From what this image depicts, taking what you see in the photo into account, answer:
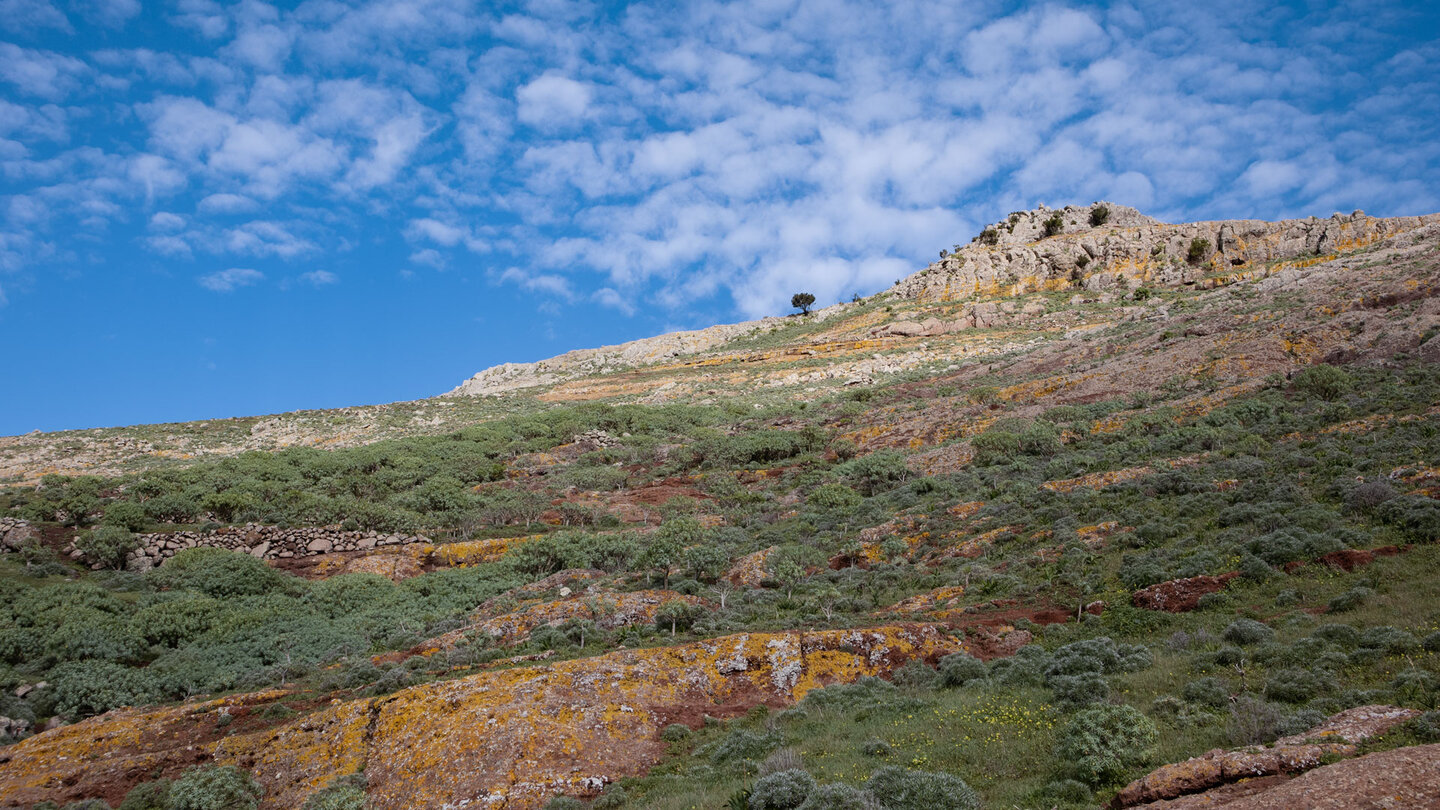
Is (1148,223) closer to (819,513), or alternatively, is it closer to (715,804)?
(819,513)

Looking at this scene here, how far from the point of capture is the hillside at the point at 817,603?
9508mm

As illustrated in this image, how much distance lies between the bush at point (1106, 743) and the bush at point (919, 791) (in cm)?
135

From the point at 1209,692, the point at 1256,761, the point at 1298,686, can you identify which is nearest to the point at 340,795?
the point at 1256,761

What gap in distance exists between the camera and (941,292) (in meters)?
81.4

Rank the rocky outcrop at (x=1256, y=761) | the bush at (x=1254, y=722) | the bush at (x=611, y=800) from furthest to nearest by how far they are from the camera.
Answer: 1. the bush at (x=611, y=800)
2. the bush at (x=1254, y=722)
3. the rocky outcrop at (x=1256, y=761)

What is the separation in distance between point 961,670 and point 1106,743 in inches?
173

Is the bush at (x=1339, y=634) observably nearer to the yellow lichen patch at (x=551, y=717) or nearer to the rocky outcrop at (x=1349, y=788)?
the rocky outcrop at (x=1349, y=788)

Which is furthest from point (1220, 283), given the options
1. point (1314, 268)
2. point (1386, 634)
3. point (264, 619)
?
point (264, 619)

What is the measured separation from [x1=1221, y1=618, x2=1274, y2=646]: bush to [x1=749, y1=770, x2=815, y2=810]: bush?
784cm

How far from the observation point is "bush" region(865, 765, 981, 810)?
315 inches

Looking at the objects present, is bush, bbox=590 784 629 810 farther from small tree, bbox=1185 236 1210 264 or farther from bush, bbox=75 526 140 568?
small tree, bbox=1185 236 1210 264

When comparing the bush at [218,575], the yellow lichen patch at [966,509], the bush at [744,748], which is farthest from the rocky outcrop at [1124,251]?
the bush at [218,575]

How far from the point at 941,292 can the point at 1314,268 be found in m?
36.1

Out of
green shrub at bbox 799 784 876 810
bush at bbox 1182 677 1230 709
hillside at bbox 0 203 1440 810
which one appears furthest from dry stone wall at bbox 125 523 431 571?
bush at bbox 1182 677 1230 709
